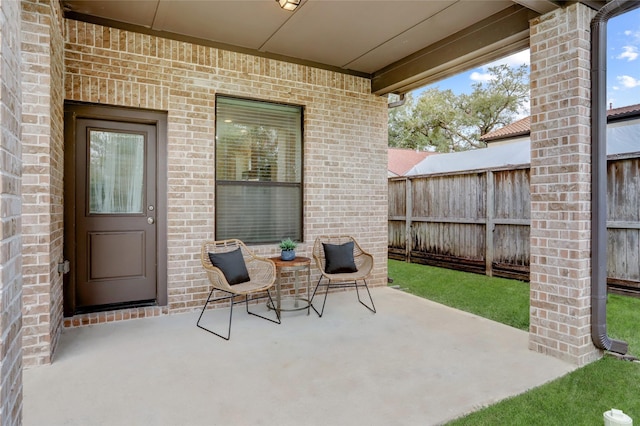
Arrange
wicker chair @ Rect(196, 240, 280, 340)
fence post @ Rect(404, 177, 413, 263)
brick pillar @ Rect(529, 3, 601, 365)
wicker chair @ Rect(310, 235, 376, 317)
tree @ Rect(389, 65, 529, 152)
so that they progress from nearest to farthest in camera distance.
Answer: brick pillar @ Rect(529, 3, 601, 365)
wicker chair @ Rect(196, 240, 280, 340)
wicker chair @ Rect(310, 235, 376, 317)
fence post @ Rect(404, 177, 413, 263)
tree @ Rect(389, 65, 529, 152)

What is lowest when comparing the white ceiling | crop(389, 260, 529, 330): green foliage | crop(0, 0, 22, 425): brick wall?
crop(389, 260, 529, 330): green foliage

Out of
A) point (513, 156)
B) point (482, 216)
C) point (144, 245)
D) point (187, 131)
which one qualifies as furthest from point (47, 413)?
point (513, 156)

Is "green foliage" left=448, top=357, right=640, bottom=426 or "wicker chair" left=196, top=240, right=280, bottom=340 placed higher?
"wicker chair" left=196, top=240, right=280, bottom=340

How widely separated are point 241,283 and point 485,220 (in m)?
4.37

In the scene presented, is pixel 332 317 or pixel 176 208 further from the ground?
pixel 176 208

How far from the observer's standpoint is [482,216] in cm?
632

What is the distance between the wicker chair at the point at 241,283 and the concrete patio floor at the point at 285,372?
0.33 metres

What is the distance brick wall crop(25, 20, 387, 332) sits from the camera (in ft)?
12.1

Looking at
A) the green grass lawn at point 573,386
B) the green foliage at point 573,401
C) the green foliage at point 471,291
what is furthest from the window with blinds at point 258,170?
the green foliage at point 573,401

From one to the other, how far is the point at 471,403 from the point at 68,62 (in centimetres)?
433

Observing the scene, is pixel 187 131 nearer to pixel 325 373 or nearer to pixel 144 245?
pixel 144 245

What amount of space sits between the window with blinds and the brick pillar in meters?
2.71

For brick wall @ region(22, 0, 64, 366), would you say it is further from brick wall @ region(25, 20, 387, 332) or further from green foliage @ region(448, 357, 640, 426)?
green foliage @ region(448, 357, 640, 426)

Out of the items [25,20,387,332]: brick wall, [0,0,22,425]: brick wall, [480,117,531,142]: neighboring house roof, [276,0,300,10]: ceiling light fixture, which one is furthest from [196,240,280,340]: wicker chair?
[480,117,531,142]: neighboring house roof
